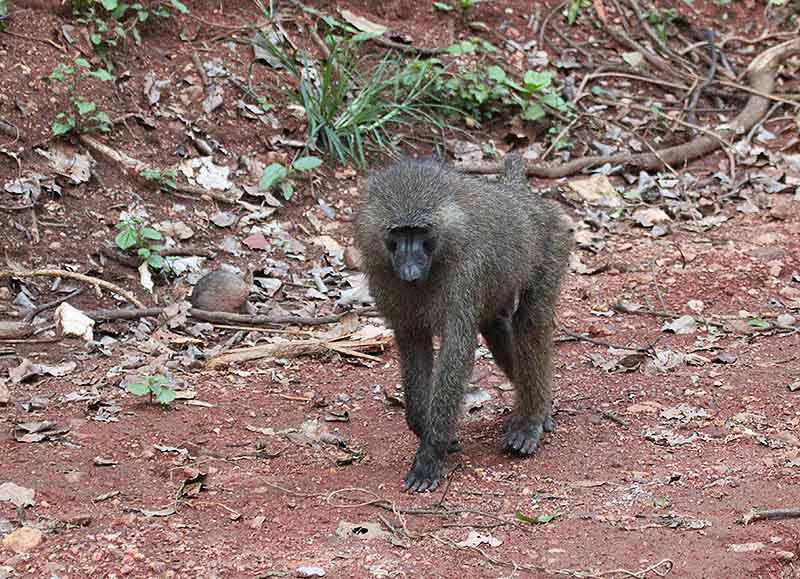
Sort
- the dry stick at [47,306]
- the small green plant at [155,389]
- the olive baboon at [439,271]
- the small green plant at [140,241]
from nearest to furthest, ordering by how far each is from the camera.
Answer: the olive baboon at [439,271]
the small green plant at [155,389]
the dry stick at [47,306]
the small green plant at [140,241]

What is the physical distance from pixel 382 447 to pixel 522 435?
2.41 ft

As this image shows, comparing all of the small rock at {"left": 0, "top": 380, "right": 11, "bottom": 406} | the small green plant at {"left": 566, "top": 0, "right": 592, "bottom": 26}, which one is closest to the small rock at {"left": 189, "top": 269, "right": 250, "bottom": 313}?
the small rock at {"left": 0, "top": 380, "right": 11, "bottom": 406}

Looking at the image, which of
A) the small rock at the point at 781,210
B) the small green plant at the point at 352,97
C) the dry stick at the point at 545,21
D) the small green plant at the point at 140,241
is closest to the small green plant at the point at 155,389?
the small green plant at the point at 140,241

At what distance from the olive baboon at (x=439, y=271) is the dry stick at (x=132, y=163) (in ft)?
10.9

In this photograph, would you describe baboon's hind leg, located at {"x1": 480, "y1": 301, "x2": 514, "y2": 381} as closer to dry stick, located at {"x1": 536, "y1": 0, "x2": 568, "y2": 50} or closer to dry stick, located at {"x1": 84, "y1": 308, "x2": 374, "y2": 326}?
dry stick, located at {"x1": 84, "y1": 308, "x2": 374, "y2": 326}

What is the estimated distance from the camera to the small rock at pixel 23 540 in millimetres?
4543

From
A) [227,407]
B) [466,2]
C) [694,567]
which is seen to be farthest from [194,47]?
[694,567]

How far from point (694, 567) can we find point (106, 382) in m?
3.38

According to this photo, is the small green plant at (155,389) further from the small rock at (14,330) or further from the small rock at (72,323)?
the small rock at (14,330)

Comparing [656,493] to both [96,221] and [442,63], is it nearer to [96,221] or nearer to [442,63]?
[96,221]

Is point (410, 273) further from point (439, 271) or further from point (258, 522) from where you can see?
point (258, 522)

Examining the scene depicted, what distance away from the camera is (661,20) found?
1218 cm

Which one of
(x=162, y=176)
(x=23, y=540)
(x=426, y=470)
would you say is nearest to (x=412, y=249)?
(x=426, y=470)

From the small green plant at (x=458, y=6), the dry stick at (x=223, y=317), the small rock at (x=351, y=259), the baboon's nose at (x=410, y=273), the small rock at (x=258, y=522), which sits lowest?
the small rock at (x=351, y=259)
